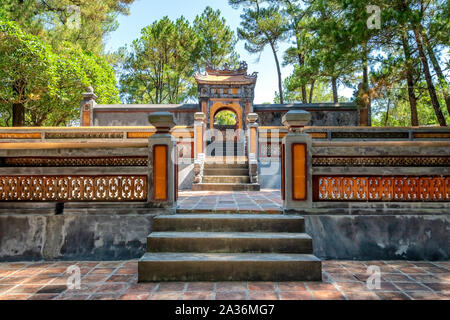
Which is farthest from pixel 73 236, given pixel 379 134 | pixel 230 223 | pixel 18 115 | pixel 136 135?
pixel 18 115

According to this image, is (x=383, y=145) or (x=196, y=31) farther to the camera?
(x=196, y=31)

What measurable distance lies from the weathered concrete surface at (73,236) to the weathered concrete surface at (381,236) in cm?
264

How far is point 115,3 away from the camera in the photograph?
806 inches

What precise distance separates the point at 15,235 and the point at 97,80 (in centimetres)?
1610

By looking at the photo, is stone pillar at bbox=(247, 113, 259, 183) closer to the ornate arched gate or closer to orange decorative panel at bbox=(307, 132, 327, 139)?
orange decorative panel at bbox=(307, 132, 327, 139)

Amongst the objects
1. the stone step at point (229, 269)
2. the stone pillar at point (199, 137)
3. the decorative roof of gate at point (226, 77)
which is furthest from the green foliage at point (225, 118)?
the stone step at point (229, 269)

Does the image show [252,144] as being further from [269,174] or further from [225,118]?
[225,118]

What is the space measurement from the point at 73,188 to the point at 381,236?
479cm

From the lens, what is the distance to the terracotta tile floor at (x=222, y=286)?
9.52 feet

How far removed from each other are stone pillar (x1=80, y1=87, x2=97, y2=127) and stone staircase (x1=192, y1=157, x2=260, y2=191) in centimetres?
961

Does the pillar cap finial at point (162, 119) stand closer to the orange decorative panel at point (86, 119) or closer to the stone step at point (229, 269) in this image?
the stone step at point (229, 269)

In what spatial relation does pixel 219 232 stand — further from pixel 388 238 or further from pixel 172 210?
pixel 388 238

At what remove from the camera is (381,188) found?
429cm

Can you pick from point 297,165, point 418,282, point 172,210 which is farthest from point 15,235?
point 418,282
